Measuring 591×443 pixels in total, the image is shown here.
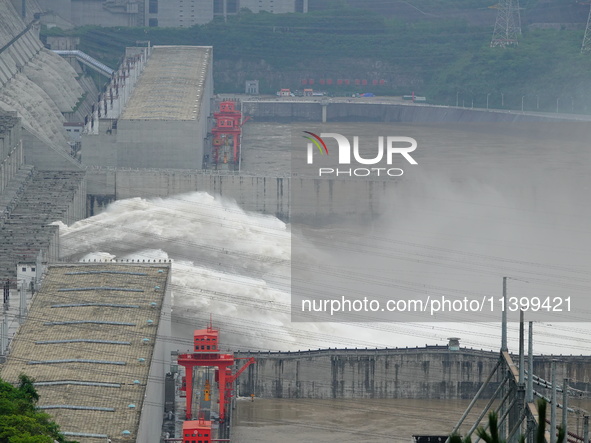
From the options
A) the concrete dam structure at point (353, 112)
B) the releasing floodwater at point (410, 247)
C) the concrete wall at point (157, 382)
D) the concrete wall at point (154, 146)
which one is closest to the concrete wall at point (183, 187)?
the releasing floodwater at point (410, 247)

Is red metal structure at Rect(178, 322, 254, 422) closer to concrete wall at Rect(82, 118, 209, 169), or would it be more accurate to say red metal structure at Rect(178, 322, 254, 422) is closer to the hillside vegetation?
concrete wall at Rect(82, 118, 209, 169)

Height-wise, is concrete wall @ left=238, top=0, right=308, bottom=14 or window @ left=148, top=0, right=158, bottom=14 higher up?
concrete wall @ left=238, top=0, right=308, bottom=14

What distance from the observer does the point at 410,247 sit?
76.5 meters

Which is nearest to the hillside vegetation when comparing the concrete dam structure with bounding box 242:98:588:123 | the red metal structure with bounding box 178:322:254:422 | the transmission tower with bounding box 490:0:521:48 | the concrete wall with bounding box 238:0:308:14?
the transmission tower with bounding box 490:0:521:48

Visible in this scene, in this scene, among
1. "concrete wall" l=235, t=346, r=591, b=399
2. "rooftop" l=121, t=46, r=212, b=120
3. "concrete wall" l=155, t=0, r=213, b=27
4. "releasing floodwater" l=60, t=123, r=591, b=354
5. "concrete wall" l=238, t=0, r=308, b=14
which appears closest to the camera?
"concrete wall" l=235, t=346, r=591, b=399

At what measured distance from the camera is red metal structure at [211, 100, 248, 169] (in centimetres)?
9694

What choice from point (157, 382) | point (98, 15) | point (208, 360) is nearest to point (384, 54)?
point (98, 15)

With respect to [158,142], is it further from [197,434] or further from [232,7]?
[232,7]

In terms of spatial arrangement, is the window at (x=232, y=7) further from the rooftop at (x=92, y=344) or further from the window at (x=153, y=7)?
the rooftop at (x=92, y=344)

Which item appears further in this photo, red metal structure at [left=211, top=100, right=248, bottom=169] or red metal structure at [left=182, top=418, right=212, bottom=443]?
red metal structure at [left=211, top=100, right=248, bottom=169]

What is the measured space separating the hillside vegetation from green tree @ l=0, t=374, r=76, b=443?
85179 millimetres

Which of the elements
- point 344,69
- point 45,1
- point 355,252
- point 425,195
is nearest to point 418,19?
point 344,69

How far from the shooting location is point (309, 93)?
134 metres

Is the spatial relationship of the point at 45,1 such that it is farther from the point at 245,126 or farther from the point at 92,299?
the point at 92,299
